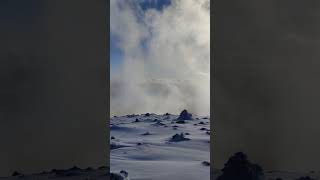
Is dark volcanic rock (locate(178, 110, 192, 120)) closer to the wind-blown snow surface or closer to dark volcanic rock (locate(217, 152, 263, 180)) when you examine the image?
the wind-blown snow surface

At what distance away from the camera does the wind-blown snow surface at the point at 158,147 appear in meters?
3.37

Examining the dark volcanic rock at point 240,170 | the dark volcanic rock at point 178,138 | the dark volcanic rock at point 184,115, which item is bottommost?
the dark volcanic rock at point 240,170

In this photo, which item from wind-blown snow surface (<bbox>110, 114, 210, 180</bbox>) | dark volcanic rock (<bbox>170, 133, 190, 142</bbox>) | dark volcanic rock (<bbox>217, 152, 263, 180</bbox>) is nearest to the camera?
dark volcanic rock (<bbox>217, 152, 263, 180</bbox>)

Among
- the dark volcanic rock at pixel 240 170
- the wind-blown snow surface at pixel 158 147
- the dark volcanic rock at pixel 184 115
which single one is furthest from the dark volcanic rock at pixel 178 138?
the dark volcanic rock at pixel 240 170

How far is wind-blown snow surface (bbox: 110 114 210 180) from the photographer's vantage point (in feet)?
11.0

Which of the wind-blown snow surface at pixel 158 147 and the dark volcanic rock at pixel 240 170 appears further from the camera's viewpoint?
the wind-blown snow surface at pixel 158 147

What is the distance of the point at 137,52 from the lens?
3.99m

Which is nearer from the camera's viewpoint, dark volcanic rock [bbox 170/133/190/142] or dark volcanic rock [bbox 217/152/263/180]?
dark volcanic rock [bbox 217/152/263/180]

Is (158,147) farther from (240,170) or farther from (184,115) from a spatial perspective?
(240,170)

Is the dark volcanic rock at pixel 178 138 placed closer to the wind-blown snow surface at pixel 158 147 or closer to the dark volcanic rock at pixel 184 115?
the wind-blown snow surface at pixel 158 147

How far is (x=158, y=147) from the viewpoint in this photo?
3.68m

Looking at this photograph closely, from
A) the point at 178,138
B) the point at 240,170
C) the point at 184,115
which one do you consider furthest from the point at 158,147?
the point at 240,170

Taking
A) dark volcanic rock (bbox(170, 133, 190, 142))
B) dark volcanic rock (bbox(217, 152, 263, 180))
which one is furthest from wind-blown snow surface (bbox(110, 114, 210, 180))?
dark volcanic rock (bbox(217, 152, 263, 180))
